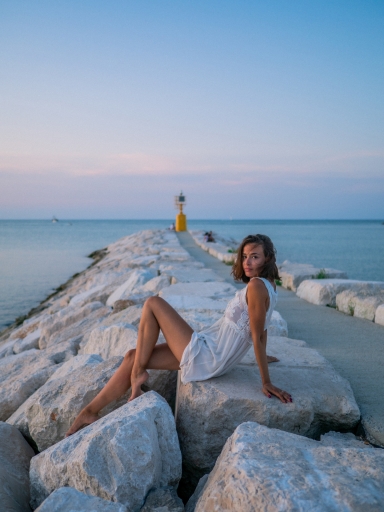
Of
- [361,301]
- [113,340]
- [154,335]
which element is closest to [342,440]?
[154,335]

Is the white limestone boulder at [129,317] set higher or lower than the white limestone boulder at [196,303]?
lower

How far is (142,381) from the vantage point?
2533 millimetres

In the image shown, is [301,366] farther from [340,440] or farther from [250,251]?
[250,251]

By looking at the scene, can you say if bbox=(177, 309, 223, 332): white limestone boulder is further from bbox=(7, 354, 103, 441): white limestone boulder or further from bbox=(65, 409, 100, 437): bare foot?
bbox=(65, 409, 100, 437): bare foot

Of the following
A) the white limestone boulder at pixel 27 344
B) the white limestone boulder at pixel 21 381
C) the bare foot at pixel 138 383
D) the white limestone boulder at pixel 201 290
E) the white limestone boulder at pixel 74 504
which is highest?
the white limestone boulder at pixel 201 290

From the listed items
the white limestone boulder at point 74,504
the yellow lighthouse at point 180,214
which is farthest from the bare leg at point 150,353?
the yellow lighthouse at point 180,214

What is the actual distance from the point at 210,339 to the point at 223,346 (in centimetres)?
14

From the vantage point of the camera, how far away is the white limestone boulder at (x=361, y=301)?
4246mm

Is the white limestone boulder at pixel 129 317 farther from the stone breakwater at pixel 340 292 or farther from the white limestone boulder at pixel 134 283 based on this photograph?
the stone breakwater at pixel 340 292

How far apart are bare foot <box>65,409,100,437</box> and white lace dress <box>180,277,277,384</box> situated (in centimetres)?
52

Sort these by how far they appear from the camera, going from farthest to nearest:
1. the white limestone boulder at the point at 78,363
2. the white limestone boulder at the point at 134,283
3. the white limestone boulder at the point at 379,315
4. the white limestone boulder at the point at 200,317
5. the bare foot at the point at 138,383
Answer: the white limestone boulder at the point at 134,283
the white limestone boulder at the point at 379,315
the white limestone boulder at the point at 200,317
the white limestone boulder at the point at 78,363
the bare foot at the point at 138,383

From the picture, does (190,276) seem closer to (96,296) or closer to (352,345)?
(96,296)

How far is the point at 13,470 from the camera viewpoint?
7.23 feet

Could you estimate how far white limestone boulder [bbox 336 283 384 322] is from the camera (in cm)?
425
